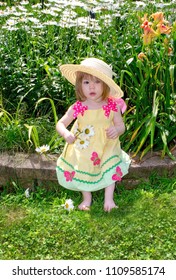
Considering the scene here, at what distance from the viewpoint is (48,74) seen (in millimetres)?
4797

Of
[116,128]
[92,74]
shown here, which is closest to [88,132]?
[116,128]

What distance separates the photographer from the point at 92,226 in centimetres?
404

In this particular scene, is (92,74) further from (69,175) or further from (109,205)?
(109,205)

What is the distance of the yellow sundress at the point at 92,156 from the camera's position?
13.5 feet

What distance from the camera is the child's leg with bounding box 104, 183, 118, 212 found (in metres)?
4.20

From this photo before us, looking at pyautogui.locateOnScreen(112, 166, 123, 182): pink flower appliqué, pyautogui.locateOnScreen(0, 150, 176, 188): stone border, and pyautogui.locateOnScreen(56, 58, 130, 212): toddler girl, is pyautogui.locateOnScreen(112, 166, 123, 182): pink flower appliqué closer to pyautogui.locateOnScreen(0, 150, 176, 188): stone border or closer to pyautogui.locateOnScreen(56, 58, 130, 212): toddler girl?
pyautogui.locateOnScreen(56, 58, 130, 212): toddler girl

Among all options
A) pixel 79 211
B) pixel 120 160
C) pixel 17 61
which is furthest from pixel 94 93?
pixel 17 61

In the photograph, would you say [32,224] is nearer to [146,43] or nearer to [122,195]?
[122,195]

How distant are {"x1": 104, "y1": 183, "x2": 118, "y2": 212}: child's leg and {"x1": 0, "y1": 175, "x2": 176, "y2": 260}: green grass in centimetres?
4

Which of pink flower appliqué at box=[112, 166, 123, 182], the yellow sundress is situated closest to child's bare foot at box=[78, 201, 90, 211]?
the yellow sundress

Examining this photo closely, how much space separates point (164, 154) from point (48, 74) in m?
1.06

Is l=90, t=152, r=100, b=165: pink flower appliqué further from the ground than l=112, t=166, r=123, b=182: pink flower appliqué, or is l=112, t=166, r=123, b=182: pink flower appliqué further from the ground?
l=90, t=152, r=100, b=165: pink flower appliqué

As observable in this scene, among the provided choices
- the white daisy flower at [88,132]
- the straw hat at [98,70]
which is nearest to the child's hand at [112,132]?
the white daisy flower at [88,132]

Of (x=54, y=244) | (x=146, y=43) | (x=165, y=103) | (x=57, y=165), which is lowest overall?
(x=54, y=244)
